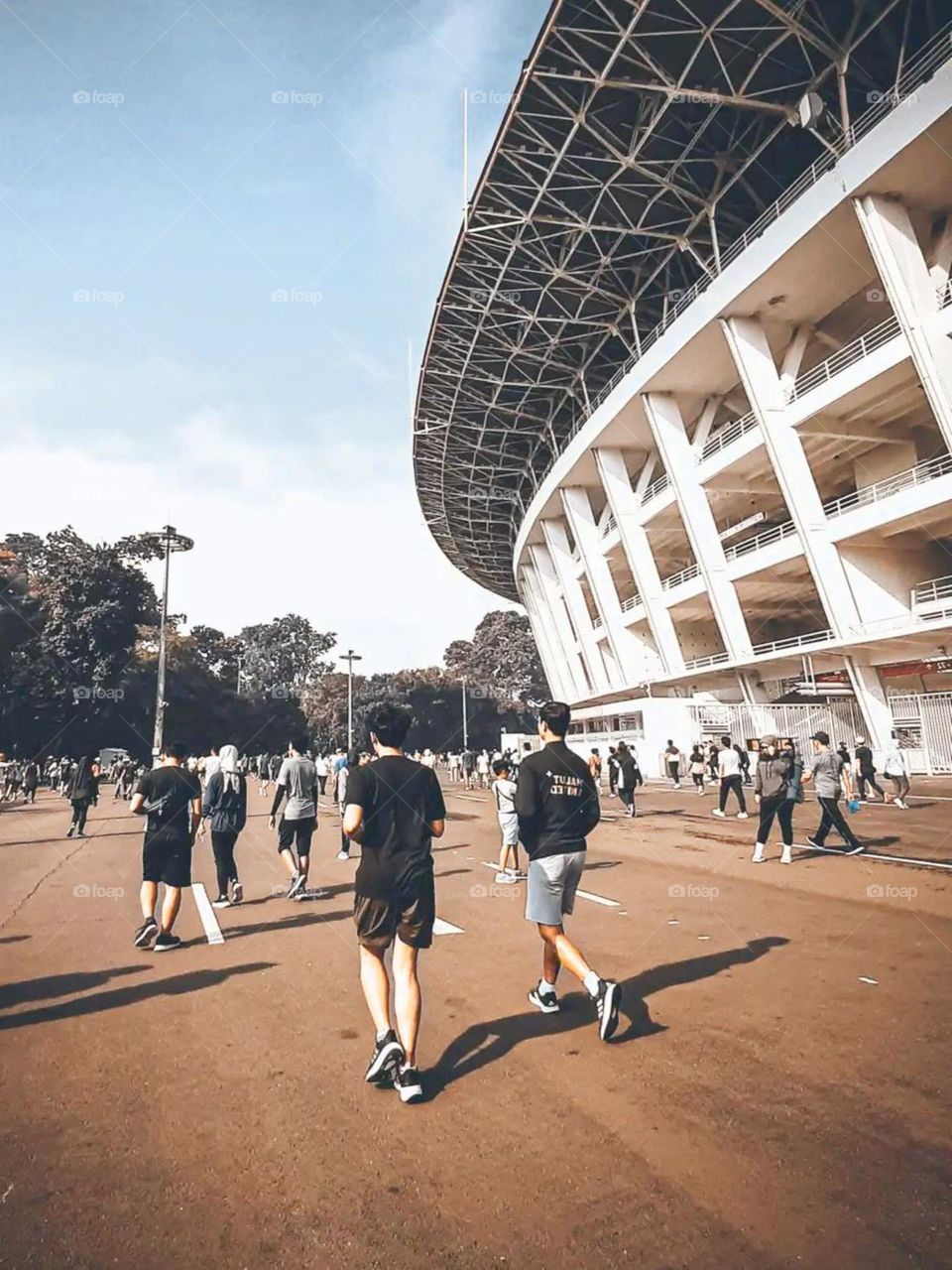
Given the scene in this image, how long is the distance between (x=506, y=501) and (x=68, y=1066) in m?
48.5

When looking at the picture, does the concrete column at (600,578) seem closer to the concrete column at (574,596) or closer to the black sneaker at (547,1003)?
the concrete column at (574,596)

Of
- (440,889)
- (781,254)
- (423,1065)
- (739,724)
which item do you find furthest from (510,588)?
(423,1065)

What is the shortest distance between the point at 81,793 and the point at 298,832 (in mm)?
9132

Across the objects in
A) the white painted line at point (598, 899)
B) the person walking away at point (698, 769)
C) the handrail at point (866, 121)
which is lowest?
the white painted line at point (598, 899)

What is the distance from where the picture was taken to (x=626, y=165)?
23.5 metres

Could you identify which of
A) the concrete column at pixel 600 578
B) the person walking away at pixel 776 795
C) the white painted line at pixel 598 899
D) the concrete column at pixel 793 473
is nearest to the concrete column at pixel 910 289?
the concrete column at pixel 793 473

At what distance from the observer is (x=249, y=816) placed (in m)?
19.7

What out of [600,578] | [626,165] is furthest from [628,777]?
[600,578]

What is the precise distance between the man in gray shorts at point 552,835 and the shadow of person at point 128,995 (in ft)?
8.05

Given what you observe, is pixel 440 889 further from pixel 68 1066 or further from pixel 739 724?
pixel 739 724

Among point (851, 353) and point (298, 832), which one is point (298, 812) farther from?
point (851, 353)

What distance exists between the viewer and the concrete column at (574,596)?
41.4 meters

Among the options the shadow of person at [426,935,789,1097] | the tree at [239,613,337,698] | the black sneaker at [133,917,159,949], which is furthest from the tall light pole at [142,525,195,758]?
the tree at [239,613,337,698]

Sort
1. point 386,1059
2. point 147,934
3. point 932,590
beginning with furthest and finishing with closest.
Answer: point 932,590, point 147,934, point 386,1059
